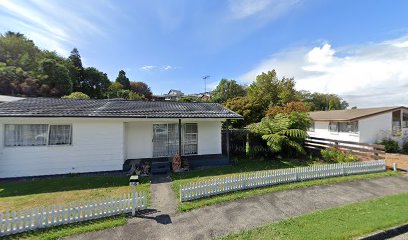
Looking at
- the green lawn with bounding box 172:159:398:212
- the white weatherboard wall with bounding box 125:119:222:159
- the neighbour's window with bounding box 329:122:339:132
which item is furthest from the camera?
the neighbour's window with bounding box 329:122:339:132

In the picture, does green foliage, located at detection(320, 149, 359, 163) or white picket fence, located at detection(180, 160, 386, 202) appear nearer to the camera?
white picket fence, located at detection(180, 160, 386, 202)

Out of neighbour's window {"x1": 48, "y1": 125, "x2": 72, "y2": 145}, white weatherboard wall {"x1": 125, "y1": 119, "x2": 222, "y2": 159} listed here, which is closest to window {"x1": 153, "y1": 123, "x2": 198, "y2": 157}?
white weatherboard wall {"x1": 125, "y1": 119, "x2": 222, "y2": 159}

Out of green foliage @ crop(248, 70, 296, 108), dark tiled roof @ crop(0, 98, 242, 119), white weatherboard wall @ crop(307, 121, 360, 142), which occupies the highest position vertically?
green foliage @ crop(248, 70, 296, 108)

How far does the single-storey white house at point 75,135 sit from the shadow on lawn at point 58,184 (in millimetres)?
648

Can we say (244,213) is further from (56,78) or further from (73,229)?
(56,78)

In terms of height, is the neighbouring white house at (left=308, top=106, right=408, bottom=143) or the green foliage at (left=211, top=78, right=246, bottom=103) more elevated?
the green foliage at (left=211, top=78, right=246, bottom=103)

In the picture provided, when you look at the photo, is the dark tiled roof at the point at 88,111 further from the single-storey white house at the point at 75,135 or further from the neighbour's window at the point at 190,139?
the neighbour's window at the point at 190,139

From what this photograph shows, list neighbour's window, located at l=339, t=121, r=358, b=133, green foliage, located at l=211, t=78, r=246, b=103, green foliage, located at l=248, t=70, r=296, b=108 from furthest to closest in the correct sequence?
1. green foliage, located at l=211, t=78, r=246, b=103
2. green foliage, located at l=248, t=70, r=296, b=108
3. neighbour's window, located at l=339, t=121, r=358, b=133

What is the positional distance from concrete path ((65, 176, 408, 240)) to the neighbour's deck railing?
3876 millimetres

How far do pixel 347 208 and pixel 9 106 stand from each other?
49.0 ft

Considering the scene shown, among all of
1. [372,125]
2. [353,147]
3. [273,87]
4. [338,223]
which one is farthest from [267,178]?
[273,87]

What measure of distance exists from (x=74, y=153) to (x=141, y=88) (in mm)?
67443

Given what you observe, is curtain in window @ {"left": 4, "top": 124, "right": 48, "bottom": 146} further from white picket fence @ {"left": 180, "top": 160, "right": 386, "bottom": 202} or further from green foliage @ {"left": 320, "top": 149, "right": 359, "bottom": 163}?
green foliage @ {"left": 320, "top": 149, "right": 359, "bottom": 163}

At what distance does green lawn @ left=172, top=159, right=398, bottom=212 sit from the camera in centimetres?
703
